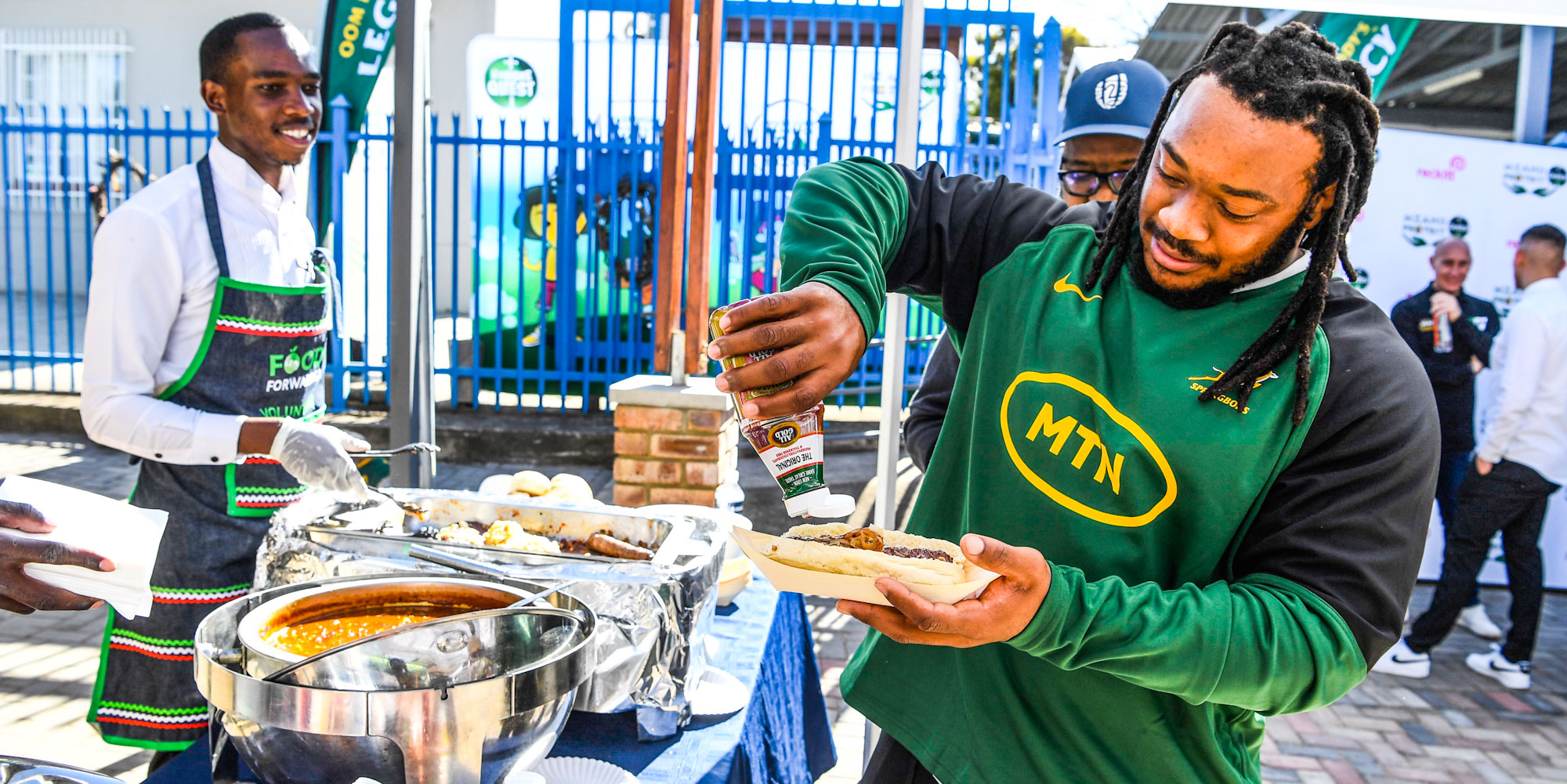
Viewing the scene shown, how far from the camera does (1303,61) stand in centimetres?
133

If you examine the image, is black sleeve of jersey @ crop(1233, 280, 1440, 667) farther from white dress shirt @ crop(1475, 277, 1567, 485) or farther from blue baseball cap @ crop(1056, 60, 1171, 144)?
white dress shirt @ crop(1475, 277, 1567, 485)

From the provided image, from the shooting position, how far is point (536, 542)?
2.11 meters

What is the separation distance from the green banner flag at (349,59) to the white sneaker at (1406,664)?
223 inches

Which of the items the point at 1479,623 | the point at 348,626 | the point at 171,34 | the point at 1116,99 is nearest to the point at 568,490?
the point at 348,626

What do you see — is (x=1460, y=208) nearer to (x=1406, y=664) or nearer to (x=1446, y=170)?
(x=1446, y=170)

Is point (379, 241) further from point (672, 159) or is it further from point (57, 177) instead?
point (57, 177)

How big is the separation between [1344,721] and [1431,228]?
123 inches

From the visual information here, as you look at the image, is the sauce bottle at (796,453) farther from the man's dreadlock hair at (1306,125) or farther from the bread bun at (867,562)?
the man's dreadlock hair at (1306,125)

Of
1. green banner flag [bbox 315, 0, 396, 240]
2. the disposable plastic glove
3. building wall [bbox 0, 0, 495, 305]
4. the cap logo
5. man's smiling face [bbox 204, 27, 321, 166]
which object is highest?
building wall [bbox 0, 0, 495, 305]

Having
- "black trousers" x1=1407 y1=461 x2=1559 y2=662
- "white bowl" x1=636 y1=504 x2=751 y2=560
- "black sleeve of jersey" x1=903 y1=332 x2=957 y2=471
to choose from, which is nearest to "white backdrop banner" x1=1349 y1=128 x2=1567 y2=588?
"black trousers" x1=1407 y1=461 x2=1559 y2=662

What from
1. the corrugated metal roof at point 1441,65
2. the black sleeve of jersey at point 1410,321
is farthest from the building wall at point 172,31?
the black sleeve of jersey at point 1410,321

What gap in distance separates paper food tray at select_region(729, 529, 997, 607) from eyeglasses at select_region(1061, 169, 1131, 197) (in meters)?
1.88

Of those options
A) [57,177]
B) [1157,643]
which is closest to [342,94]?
[1157,643]

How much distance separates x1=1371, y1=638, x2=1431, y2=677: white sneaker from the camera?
4871mm
